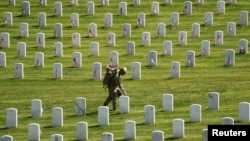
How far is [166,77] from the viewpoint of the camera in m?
44.4

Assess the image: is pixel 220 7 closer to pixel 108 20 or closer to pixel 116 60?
pixel 108 20

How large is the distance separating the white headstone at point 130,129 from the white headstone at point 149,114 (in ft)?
4.77

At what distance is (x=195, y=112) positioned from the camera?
3925 centimetres

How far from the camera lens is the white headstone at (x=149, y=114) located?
39281mm

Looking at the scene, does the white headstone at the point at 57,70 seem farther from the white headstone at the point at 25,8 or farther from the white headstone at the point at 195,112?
the white headstone at the point at 25,8

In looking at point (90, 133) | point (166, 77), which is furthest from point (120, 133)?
point (166, 77)

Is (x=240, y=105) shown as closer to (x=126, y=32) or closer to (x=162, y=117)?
(x=162, y=117)

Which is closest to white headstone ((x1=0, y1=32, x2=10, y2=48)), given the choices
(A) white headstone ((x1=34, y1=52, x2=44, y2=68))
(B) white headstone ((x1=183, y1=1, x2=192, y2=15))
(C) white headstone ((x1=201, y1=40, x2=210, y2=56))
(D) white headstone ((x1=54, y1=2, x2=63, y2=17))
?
(A) white headstone ((x1=34, y1=52, x2=44, y2=68))

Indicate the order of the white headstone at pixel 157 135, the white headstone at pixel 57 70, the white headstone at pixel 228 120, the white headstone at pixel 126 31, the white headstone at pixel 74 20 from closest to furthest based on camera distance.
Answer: the white headstone at pixel 157 135
the white headstone at pixel 228 120
the white headstone at pixel 57 70
the white headstone at pixel 126 31
the white headstone at pixel 74 20

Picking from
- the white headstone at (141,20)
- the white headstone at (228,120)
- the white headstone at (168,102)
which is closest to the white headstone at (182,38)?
the white headstone at (141,20)

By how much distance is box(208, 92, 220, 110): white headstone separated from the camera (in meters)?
40.6

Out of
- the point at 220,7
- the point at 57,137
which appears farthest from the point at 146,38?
the point at 57,137

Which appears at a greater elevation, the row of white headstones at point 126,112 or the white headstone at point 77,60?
the white headstone at point 77,60

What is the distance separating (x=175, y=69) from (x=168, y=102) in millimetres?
3815
